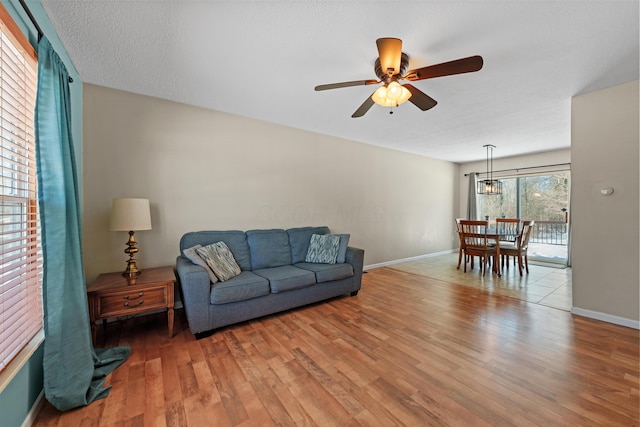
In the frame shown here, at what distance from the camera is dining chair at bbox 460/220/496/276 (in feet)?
14.9

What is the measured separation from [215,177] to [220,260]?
113 centimetres

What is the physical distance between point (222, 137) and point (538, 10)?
3.16 metres

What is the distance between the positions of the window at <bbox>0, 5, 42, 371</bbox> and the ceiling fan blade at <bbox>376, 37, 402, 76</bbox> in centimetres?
194

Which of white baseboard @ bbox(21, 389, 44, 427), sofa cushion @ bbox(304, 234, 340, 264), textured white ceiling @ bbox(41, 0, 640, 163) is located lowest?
white baseboard @ bbox(21, 389, 44, 427)

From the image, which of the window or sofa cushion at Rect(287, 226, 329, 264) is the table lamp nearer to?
the window

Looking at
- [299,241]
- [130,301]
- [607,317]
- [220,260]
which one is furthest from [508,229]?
[130,301]

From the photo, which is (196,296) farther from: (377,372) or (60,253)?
(377,372)

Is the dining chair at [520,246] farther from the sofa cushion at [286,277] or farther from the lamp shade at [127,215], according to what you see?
the lamp shade at [127,215]

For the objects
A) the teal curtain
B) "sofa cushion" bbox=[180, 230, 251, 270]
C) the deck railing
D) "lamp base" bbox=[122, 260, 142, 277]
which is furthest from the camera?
the deck railing

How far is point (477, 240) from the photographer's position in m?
4.80

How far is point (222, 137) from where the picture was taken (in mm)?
3316

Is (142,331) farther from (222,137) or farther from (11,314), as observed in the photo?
(222,137)

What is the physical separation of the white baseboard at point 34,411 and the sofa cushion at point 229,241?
1541 mm

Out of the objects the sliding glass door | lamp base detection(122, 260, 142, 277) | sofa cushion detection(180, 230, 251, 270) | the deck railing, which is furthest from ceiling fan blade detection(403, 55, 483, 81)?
the deck railing
